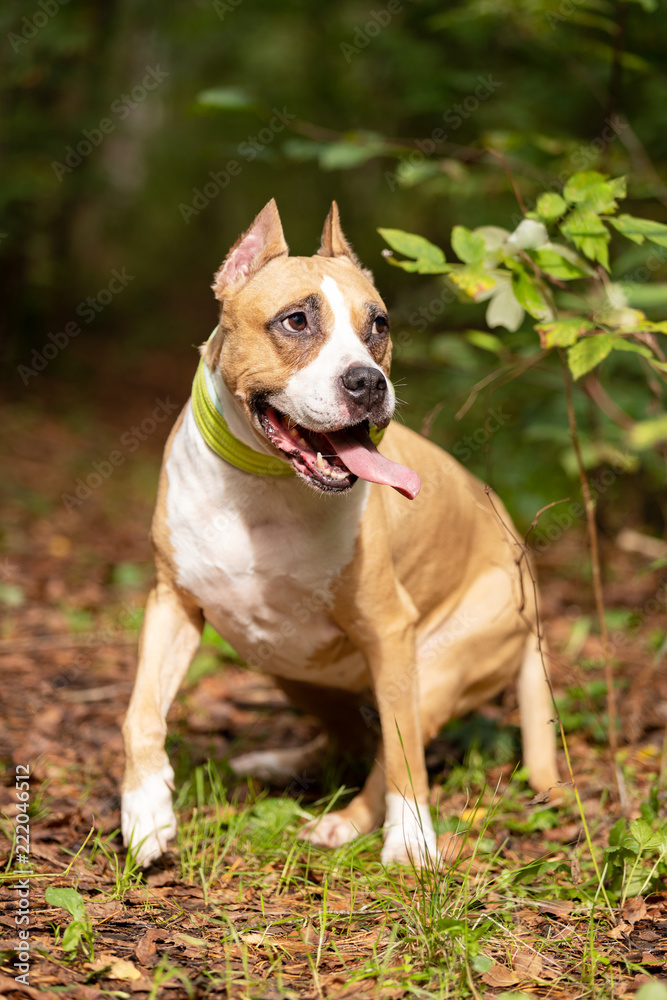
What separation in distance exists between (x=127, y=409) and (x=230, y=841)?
9309mm

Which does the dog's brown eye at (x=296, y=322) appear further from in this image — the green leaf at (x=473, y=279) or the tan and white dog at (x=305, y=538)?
the green leaf at (x=473, y=279)

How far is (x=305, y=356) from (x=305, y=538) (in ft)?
1.96

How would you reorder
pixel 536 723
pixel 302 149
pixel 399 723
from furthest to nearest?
pixel 302 149 → pixel 536 723 → pixel 399 723

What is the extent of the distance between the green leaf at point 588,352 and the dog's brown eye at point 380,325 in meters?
0.59

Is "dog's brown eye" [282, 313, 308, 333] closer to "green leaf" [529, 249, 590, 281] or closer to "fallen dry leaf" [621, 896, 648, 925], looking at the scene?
"green leaf" [529, 249, 590, 281]

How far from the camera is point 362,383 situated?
104 inches

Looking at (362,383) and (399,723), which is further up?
(362,383)

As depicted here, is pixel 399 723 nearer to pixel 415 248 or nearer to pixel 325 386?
pixel 325 386

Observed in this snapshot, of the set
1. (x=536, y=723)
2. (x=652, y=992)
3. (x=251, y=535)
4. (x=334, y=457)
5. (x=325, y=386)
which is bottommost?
(x=536, y=723)

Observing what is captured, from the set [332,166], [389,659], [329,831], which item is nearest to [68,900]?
[329,831]

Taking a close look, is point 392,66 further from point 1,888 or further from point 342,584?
point 1,888

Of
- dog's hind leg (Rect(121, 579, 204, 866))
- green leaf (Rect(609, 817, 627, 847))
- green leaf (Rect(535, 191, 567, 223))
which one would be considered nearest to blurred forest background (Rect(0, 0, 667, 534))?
green leaf (Rect(535, 191, 567, 223))

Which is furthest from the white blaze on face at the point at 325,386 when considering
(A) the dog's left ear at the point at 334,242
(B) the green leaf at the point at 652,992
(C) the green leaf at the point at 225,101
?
(C) the green leaf at the point at 225,101

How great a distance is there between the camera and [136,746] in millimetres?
2842
